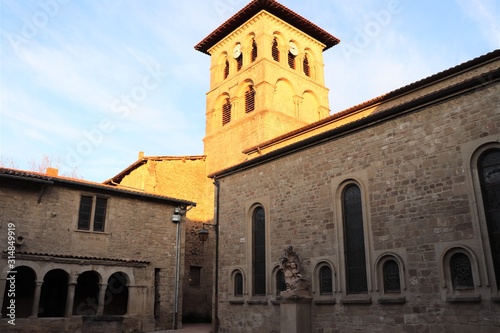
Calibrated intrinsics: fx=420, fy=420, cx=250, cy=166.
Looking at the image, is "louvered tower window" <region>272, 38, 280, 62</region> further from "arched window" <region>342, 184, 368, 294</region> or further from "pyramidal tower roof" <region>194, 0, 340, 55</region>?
"arched window" <region>342, 184, 368, 294</region>

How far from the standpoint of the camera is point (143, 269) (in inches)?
679

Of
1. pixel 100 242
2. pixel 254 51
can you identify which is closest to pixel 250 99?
pixel 254 51

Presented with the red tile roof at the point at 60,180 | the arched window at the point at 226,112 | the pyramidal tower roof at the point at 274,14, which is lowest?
the red tile roof at the point at 60,180

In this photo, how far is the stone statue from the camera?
1180 centimetres

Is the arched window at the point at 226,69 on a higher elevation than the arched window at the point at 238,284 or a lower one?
higher

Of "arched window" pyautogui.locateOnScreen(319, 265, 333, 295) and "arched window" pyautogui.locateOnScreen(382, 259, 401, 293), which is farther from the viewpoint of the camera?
"arched window" pyautogui.locateOnScreen(319, 265, 333, 295)

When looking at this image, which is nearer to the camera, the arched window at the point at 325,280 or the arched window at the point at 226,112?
the arched window at the point at 325,280

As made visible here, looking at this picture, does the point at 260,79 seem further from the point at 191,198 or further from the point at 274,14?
the point at 191,198

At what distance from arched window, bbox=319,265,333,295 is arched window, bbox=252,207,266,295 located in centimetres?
253

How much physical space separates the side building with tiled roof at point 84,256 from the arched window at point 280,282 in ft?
19.4

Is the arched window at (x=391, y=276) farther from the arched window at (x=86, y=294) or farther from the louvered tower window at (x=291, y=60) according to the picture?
the louvered tower window at (x=291, y=60)

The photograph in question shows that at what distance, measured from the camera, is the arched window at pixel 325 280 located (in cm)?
1172

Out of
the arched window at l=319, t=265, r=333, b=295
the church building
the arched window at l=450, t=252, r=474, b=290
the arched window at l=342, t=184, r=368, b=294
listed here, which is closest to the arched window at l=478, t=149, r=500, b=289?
the church building

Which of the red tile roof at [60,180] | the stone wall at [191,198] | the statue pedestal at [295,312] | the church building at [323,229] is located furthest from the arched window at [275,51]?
the statue pedestal at [295,312]
